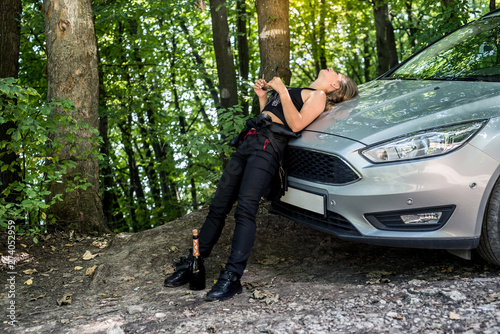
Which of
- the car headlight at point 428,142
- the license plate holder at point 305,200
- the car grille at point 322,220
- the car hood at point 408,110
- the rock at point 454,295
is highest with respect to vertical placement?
the car hood at point 408,110

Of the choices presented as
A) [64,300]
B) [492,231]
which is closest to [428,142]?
[492,231]

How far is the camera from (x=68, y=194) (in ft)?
17.4

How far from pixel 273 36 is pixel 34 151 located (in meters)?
3.00

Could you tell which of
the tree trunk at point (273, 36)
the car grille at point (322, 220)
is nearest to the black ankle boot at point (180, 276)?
the car grille at point (322, 220)

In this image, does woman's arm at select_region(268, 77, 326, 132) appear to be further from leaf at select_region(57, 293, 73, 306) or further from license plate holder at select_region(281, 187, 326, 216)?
leaf at select_region(57, 293, 73, 306)

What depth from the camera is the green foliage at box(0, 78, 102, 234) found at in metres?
4.18

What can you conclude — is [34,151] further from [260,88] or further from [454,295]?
[454,295]

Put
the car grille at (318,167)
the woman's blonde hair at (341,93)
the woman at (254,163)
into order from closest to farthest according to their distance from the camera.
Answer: the car grille at (318,167)
the woman at (254,163)
the woman's blonde hair at (341,93)

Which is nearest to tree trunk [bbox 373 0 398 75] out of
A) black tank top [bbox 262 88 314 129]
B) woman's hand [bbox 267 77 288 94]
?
black tank top [bbox 262 88 314 129]

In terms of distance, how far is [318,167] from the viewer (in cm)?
351

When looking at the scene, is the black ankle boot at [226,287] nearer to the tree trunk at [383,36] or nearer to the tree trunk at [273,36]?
the tree trunk at [273,36]

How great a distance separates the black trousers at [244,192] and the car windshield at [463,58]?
1528 mm

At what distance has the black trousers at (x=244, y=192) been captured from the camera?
11.7ft

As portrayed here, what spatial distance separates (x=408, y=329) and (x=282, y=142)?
1677 mm
